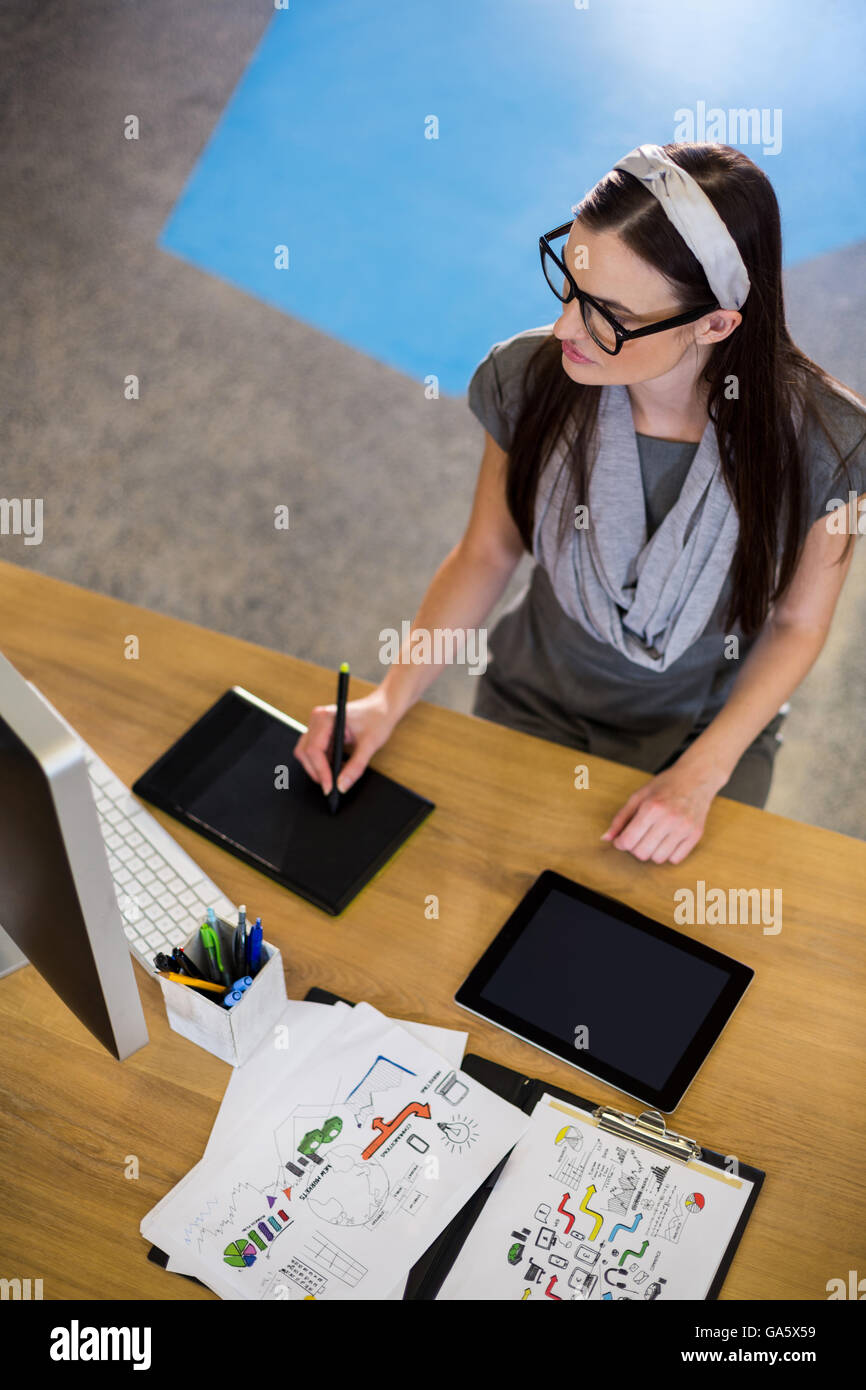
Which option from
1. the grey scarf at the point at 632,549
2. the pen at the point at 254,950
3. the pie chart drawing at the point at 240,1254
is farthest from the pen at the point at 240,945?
the grey scarf at the point at 632,549

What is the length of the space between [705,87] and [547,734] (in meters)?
2.67

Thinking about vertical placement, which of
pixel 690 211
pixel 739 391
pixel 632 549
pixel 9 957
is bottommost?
pixel 9 957

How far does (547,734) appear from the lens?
5.35ft

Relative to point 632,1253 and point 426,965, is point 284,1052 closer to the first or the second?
point 426,965

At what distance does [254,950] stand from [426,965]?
0.19m

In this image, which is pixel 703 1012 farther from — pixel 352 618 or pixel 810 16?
pixel 810 16

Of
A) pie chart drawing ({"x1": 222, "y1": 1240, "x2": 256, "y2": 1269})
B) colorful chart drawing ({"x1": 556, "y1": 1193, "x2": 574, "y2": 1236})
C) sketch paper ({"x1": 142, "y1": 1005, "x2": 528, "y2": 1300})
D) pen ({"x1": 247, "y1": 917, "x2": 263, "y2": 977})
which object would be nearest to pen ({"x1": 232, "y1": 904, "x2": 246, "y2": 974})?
pen ({"x1": 247, "y1": 917, "x2": 263, "y2": 977})

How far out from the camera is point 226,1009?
1.02 metres

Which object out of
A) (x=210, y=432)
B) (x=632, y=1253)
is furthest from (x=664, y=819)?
(x=210, y=432)

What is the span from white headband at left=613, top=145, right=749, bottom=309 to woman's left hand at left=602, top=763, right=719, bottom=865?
0.50 meters

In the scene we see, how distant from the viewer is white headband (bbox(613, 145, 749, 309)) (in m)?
1.09

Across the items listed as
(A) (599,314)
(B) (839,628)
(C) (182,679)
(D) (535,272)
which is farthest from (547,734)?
(D) (535,272)
